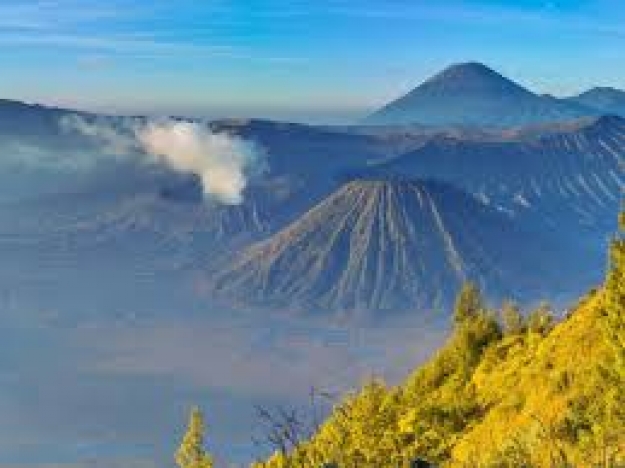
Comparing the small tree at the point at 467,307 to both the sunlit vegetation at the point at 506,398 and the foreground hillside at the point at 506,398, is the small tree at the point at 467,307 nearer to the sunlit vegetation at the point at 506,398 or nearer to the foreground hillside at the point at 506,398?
the sunlit vegetation at the point at 506,398

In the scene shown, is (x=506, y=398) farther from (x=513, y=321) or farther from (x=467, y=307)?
(x=467, y=307)

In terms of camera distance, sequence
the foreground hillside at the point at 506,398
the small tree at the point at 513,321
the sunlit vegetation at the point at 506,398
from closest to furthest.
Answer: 1. the sunlit vegetation at the point at 506,398
2. the foreground hillside at the point at 506,398
3. the small tree at the point at 513,321

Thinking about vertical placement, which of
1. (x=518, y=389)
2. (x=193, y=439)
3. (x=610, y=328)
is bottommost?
(x=193, y=439)

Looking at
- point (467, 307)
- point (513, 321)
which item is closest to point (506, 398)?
point (513, 321)

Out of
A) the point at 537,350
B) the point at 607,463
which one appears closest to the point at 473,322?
the point at 537,350

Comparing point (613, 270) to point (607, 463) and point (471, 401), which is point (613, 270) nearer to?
point (471, 401)

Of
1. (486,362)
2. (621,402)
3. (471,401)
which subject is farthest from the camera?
(486,362)

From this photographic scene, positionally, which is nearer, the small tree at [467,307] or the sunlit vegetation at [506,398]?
the sunlit vegetation at [506,398]

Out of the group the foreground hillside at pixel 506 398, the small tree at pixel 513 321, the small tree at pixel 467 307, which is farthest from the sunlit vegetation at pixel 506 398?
the small tree at pixel 467 307

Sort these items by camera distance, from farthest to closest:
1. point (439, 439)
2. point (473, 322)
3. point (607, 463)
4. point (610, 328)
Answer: point (473, 322) < point (439, 439) < point (610, 328) < point (607, 463)
